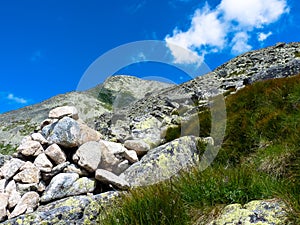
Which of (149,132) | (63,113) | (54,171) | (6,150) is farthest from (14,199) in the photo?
(6,150)

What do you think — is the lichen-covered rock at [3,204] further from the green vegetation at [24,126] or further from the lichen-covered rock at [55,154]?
the green vegetation at [24,126]

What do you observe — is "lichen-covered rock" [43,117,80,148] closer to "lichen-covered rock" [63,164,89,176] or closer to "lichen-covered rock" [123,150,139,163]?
"lichen-covered rock" [63,164,89,176]

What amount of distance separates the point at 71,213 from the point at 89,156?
2023 mm

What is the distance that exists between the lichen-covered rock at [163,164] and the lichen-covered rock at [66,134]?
170 centimetres

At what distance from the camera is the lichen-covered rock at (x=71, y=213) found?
6348 millimetres

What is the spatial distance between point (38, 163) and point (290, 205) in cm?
615

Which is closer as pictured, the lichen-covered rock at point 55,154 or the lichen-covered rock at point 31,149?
the lichen-covered rock at point 55,154

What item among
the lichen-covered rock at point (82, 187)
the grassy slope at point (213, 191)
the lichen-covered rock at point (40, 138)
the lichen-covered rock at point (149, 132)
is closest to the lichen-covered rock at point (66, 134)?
the lichen-covered rock at point (40, 138)

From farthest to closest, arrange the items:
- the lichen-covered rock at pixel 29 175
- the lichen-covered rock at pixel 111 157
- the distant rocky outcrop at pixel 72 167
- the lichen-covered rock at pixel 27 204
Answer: the lichen-covered rock at pixel 111 157 < the lichen-covered rock at pixel 29 175 < the distant rocky outcrop at pixel 72 167 < the lichen-covered rock at pixel 27 204

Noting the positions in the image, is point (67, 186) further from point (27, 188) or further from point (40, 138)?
point (40, 138)

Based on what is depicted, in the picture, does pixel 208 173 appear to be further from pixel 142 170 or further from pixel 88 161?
pixel 88 161

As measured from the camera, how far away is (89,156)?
826 centimetres

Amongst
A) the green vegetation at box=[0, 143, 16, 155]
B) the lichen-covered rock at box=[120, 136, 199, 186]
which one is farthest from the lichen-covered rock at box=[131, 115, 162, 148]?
the green vegetation at box=[0, 143, 16, 155]

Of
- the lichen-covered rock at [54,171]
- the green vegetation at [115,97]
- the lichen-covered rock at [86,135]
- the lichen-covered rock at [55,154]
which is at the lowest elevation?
the lichen-covered rock at [54,171]
